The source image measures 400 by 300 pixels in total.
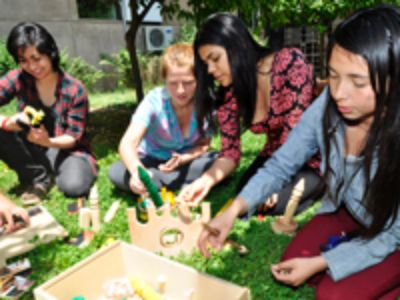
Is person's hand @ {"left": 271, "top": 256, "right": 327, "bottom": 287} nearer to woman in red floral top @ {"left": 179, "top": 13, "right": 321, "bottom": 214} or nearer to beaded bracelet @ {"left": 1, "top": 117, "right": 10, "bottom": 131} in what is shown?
woman in red floral top @ {"left": 179, "top": 13, "right": 321, "bottom": 214}

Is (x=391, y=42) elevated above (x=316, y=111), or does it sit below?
above

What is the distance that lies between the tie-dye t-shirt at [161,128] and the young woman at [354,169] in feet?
3.74

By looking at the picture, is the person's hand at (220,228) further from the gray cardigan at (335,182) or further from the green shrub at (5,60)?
the green shrub at (5,60)

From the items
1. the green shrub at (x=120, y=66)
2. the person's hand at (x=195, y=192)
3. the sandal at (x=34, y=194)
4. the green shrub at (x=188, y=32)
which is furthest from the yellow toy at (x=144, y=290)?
the green shrub at (x=188, y=32)

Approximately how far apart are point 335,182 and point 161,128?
1421mm

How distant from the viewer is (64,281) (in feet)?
5.03

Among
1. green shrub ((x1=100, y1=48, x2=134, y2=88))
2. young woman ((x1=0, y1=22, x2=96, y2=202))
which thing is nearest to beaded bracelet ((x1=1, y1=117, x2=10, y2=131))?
young woman ((x1=0, y1=22, x2=96, y2=202))

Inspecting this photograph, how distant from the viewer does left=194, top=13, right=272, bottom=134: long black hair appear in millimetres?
2045

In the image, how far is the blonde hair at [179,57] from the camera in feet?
7.66

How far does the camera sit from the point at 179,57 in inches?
92.2

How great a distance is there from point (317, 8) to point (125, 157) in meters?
6.53

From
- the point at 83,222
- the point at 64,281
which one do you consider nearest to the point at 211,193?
the point at 83,222

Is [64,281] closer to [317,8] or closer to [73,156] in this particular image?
Answer: [73,156]

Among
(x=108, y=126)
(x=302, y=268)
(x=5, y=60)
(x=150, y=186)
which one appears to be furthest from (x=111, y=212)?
(x=5, y=60)
